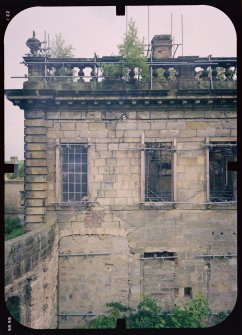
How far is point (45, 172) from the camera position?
25.0 ft

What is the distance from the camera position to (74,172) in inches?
305

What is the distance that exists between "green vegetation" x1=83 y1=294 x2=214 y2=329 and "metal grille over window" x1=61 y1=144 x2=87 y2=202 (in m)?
2.95

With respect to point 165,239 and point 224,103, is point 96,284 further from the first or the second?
point 224,103

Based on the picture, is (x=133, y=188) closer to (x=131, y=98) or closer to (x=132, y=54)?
(x=131, y=98)

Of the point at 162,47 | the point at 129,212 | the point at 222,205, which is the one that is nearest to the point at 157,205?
the point at 129,212

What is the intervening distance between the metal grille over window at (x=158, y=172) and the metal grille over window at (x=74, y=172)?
165cm

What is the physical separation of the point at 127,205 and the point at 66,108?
296 cm

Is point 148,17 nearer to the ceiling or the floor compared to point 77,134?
nearer to the ceiling

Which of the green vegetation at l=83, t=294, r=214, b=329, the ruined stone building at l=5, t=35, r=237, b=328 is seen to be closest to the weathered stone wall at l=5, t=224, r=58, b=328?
the ruined stone building at l=5, t=35, r=237, b=328

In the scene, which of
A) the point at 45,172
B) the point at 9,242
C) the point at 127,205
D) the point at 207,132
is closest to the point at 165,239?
the point at 127,205

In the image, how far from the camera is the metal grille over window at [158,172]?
780 cm

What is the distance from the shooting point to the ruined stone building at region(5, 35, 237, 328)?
7582mm

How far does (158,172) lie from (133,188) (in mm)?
833

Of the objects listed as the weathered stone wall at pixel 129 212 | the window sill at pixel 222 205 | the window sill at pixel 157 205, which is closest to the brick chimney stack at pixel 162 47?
the weathered stone wall at pixel 129 212
